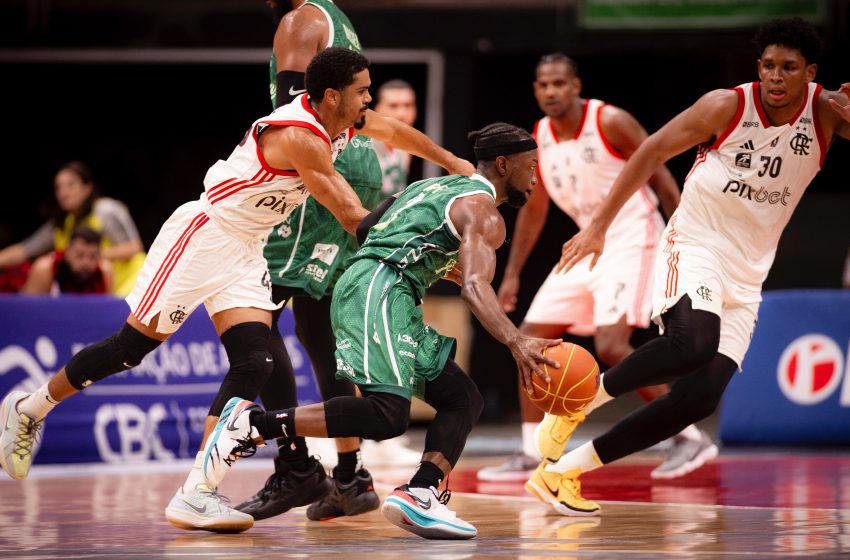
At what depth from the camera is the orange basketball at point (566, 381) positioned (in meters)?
5.07

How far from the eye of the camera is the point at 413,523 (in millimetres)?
5086

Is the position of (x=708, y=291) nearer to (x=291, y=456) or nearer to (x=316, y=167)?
(x=316, y=167)

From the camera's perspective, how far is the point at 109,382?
8.77 m

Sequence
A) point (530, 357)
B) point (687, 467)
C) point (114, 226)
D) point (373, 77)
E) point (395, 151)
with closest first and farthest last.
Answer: point (530, 357) → point (687, 467) → point (395, 151) → point (114, 226) → point (373, 77)

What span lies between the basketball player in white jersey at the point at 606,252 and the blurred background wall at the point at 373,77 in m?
3.88

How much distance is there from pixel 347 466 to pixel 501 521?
0.82 meters

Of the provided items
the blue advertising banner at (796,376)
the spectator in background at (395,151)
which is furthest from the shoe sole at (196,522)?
the blue advertising banner at (796,376)

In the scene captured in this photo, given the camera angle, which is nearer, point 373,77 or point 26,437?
point 26,437

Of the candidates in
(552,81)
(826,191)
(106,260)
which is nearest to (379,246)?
(552,81)

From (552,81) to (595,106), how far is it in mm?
294

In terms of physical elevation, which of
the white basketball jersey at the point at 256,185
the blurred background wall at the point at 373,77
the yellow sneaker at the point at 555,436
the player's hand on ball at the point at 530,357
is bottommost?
the yellow sneaker at the point at 555,436

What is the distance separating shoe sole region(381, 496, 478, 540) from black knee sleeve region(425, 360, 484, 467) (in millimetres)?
286

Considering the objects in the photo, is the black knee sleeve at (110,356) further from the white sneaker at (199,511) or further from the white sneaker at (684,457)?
the white sneaker at (684,457)

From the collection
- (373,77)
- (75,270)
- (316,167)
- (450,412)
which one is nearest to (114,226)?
(75,270)
